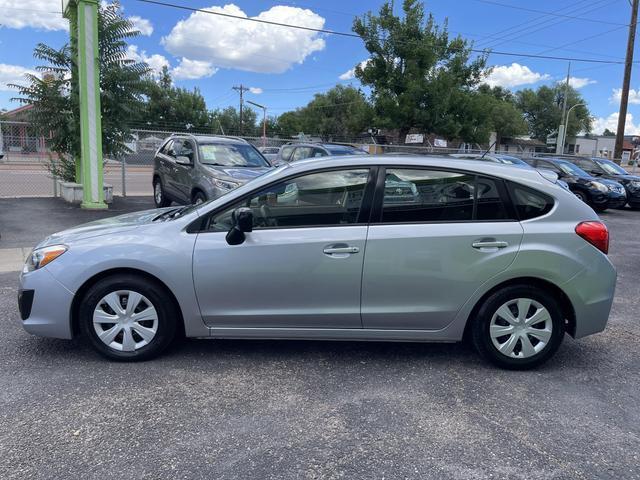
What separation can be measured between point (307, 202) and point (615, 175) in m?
15.6

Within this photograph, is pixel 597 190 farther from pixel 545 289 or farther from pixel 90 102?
pixel 90 102

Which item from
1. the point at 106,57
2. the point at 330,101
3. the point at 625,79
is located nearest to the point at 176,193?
the point at 106,57

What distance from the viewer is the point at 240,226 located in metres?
3.77

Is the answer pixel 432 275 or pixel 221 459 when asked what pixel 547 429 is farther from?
pixel 221 459

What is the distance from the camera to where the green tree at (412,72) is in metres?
27.1

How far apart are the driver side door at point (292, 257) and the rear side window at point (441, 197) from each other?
183mm

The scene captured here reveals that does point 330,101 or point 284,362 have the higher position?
point 330,101

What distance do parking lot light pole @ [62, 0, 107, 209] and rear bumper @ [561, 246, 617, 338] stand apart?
34.4 ft

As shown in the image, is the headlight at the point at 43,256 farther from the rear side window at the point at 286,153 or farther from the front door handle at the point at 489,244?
the rear side window at the point at 286,153

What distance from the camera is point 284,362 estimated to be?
13.4 feet

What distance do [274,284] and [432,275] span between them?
1.17m

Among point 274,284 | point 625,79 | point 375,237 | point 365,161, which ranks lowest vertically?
point 274,284

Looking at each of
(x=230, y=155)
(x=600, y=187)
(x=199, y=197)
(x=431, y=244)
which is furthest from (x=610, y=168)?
(x=431, y=244)

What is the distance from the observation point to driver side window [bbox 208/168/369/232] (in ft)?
12.9
